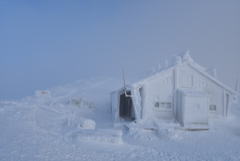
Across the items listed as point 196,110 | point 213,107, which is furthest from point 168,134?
point 213,107

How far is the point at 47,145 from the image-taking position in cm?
635

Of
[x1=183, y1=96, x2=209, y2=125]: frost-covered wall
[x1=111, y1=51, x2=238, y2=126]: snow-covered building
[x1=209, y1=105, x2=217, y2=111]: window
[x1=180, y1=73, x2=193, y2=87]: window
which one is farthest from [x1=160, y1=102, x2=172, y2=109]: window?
[x1=209, y1=105, x2=217, y2=111]: window

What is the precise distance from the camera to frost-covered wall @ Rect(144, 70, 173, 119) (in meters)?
16.3

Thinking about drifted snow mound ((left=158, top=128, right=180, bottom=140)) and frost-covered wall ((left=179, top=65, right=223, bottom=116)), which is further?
frost-covered wall ((left=179, top=65, right=223, bottom=116))

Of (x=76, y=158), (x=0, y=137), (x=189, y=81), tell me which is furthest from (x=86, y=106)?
(x=76, y=158)

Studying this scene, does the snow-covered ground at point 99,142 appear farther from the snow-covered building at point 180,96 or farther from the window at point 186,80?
the window at point 186,80

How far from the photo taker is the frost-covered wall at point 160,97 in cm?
1633

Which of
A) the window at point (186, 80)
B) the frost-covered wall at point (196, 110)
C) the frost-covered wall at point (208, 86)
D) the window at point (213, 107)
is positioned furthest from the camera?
the window at point (213, 107)

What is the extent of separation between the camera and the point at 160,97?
54.7ft

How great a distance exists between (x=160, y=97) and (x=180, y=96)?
6.36 ft

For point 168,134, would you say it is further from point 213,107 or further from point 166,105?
point 213,107

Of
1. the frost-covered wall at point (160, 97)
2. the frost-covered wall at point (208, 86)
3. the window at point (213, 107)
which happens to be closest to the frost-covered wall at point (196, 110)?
the frost-covered wall at point (160, 97)

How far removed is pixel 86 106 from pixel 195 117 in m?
15.8

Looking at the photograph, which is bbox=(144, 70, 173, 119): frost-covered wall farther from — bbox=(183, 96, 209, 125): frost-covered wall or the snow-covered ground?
the snow-covered ground
